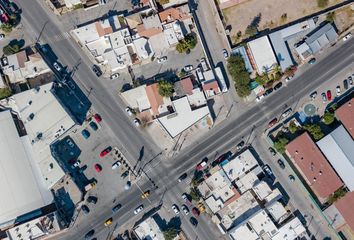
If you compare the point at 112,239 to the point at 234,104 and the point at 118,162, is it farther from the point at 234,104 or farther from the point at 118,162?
the point at 234,104

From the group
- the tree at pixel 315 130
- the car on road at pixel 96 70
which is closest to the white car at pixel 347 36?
the tree at pixel 315 130

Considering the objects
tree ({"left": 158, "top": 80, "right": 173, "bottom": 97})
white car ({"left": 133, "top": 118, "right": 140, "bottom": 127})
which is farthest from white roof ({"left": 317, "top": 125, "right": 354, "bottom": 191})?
white car ({"left": 133, "top": 118, "right": 140, "bottom": 127})

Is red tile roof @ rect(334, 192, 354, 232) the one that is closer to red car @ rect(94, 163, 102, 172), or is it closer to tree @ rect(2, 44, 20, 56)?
red car @ rect(94, 163, 102, 172)

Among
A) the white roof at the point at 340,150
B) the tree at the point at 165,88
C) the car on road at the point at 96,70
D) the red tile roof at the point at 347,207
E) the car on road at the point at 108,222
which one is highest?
the car on road at the point at 96,70

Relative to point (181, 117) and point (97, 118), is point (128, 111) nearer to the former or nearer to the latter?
point (97, 118)

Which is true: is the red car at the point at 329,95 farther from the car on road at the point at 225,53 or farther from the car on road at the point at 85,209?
the car on road at the point at 85,209

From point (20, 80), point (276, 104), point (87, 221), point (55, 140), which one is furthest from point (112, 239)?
point (276, 104)
